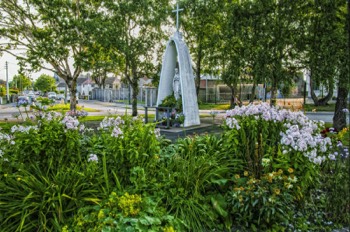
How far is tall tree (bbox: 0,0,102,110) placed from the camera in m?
13.3

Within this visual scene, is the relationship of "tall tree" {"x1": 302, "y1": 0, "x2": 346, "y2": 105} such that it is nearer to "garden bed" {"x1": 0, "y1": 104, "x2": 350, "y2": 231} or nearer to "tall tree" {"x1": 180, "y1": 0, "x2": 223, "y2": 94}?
"garden bed" {"x1": 0, "y1": 104, "x2": 350, "y2": 231}

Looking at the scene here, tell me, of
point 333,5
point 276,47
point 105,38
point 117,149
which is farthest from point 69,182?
point 105,38

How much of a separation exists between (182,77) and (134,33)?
20.3 feet

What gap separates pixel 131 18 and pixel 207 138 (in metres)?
12.5

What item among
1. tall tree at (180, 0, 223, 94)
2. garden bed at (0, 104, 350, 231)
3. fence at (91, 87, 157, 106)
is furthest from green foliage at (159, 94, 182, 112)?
fence at (91, 87, 157, 106)

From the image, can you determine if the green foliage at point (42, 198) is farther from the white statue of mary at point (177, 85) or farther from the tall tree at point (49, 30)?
the tall tree at point (49, 30)

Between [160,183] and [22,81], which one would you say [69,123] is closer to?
[160,183]

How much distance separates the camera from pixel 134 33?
15766 millimetres

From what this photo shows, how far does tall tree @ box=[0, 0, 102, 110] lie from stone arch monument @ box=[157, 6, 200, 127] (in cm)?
404

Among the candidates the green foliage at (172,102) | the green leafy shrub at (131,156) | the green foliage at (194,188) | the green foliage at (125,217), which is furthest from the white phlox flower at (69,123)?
the green foliage at (172,102)

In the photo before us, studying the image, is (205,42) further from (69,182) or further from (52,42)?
(69,182)

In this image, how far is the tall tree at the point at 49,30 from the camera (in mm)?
13289

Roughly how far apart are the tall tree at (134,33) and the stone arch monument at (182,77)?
3.12m

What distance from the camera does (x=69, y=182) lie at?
2895 mm
